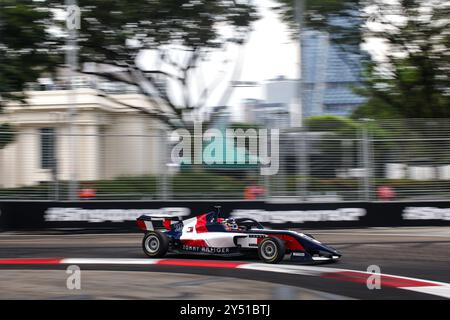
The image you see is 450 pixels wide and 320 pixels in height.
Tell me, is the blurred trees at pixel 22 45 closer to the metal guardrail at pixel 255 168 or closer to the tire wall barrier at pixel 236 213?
the metal guardrail at pixel 255 168

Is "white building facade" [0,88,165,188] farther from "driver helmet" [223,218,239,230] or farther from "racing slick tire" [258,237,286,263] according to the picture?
"racing slick tire" [258,237,286,263]

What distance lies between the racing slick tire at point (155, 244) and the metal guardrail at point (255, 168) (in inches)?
225

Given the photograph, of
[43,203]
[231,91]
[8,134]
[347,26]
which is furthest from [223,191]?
[347,26]

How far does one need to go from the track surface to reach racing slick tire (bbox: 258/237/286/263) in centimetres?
30

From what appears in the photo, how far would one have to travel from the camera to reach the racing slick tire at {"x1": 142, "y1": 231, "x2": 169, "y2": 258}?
1066cm

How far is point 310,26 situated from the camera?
2252 centimetres

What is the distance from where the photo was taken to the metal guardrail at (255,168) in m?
16.4

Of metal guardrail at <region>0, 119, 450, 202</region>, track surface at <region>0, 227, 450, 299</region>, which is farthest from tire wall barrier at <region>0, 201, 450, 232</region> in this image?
track surface at <region>0, 227, 450, 299</region>

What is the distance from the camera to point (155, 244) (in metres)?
10.8

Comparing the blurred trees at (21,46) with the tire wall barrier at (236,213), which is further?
the blurred trees at (21,46)

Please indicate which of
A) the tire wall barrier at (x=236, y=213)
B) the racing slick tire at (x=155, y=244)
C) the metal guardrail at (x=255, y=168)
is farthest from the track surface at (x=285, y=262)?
the metal guardrail at (x=255, y=168)

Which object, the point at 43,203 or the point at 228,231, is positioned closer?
the point at 228,231

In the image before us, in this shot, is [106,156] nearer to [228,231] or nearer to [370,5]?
[228,231]
